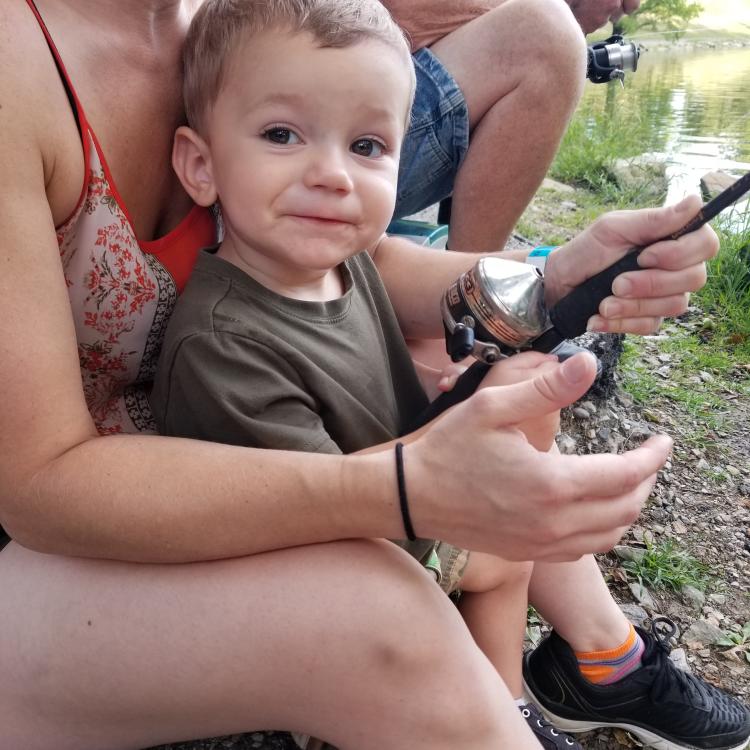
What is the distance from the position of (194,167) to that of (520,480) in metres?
0.77

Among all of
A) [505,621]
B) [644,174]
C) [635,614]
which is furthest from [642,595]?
[644,174]

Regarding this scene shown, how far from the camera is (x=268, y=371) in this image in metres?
1.24

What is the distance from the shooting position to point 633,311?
4.36 ft

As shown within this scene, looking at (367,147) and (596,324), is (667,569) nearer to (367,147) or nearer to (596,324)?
(596,324)

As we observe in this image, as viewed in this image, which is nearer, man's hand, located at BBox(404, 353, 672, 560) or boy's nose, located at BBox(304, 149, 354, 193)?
man's hand, located at BBox(404, 353, 672, 560)

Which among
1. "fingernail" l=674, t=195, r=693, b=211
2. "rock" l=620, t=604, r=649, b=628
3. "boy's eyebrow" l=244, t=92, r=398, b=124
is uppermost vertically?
"boy's eyebrow" l=244, t=92, r=398, b=124

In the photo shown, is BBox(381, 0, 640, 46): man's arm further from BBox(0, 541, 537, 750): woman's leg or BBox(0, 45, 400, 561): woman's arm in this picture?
BBox(0, 541, 537, 750): woman's leg

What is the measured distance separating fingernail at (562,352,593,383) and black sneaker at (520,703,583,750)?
2.63 feet

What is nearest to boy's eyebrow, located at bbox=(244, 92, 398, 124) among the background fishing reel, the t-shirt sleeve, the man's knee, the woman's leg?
the t-shirt sleeve

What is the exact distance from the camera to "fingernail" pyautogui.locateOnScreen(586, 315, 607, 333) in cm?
134

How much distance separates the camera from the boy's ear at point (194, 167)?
138cm

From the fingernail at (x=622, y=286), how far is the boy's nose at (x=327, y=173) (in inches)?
17.2

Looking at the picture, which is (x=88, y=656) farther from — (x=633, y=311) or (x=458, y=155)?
(x=458, y=155)

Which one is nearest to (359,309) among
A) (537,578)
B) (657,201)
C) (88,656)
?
(537,578)
